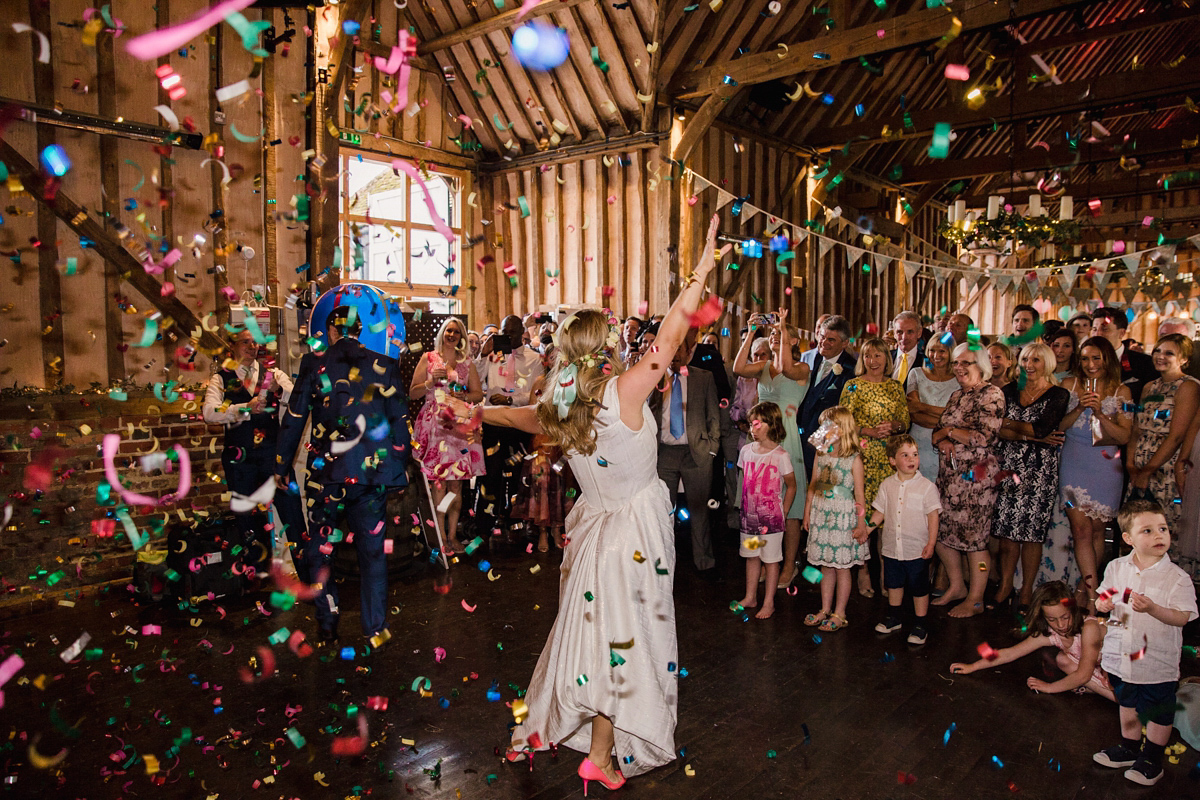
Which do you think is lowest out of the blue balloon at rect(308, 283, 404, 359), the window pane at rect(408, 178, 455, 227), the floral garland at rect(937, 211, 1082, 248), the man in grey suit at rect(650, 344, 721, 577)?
the man in grey suit at rect(650, 344, 721, 577)

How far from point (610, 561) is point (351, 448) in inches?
70.9

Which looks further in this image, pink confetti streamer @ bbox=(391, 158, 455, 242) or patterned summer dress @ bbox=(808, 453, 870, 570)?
pink confetti streamer @ bbox=(391, 158, 455, 242)

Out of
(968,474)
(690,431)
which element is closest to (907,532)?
(968,474)

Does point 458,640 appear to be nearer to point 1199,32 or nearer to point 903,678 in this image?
point 903,678

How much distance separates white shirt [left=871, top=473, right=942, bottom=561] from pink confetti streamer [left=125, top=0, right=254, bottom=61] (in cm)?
590

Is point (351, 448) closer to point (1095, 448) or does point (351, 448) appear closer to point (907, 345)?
point (907, 345)

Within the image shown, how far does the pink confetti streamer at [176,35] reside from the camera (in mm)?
5844

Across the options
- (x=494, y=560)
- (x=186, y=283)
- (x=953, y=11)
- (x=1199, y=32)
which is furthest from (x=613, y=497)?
(x=1199, y=32)

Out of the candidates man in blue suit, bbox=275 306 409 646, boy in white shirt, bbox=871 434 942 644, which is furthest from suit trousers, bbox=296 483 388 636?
boy in white shirt, bbox=871 434 942 644

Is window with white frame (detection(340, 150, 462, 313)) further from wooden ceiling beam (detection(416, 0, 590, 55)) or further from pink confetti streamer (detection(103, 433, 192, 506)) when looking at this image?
pink confetti streamer (detection(103, 433, 192, 506))

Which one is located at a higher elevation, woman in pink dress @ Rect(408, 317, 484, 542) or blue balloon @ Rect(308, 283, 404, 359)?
blue balloon @ Rect(308, 283, 404, 359)

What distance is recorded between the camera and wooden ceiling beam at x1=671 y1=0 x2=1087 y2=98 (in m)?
6.33

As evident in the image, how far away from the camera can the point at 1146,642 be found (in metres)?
2.72

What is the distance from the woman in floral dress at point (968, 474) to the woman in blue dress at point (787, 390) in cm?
87
